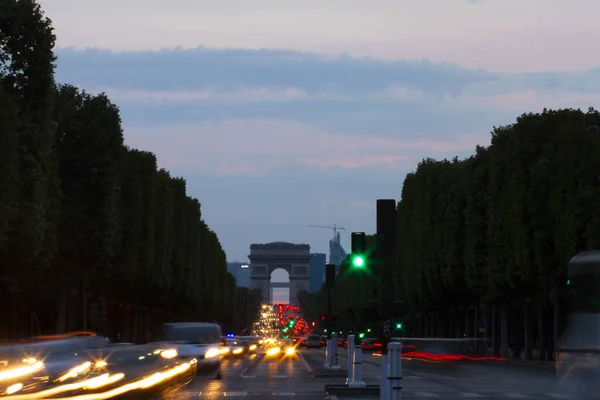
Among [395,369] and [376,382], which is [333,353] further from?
[395,369]

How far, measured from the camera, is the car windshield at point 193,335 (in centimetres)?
4650

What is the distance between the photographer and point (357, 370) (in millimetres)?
35094

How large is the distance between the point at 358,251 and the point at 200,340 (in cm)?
1921

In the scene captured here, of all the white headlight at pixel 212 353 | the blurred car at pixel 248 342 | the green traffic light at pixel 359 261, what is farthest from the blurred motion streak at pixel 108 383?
the blurred car at pixel 248 342

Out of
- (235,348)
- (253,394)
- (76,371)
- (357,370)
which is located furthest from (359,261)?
(235,348)

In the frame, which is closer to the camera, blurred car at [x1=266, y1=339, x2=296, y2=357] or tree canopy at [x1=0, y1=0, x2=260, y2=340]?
tree canopy at [x1=0, y1=0, x2=260, y2=340]

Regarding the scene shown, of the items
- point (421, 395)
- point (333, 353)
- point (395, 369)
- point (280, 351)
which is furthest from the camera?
point (280, 351)

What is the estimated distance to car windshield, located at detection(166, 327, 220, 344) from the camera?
46.5 meters

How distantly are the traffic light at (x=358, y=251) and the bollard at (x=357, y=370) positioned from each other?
18.5 feet

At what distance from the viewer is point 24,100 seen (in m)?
55.3

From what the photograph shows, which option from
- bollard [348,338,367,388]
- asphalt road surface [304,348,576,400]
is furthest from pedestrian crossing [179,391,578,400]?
bollard [348,338,367,388]

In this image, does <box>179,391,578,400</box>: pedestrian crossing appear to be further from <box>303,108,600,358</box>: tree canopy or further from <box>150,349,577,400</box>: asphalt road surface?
<box>303,108,600,358</box>: tree canopy

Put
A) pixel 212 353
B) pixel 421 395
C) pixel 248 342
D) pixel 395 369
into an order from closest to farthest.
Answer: pixel 395 369
pixel 421 395
pixel 212 353
pixel 248 342

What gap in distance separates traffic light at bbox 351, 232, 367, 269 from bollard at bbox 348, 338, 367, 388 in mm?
5637
